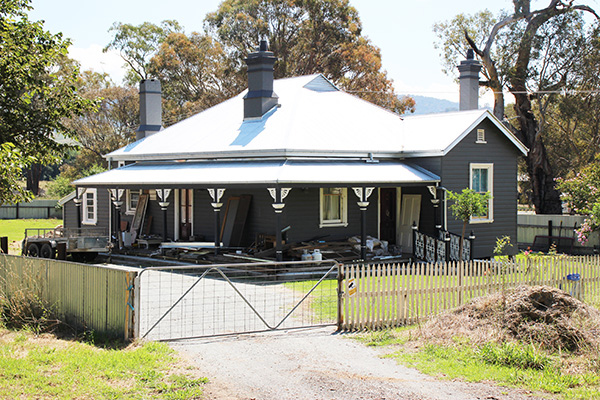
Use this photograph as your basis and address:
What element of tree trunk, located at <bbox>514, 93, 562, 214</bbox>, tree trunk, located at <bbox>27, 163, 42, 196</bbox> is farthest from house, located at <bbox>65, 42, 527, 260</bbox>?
tree trunk, located at <bbox>27, 163, 42, 196</bbox>

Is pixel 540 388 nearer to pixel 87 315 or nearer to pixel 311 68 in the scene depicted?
pixel 87 315

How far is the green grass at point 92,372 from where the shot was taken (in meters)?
8.35

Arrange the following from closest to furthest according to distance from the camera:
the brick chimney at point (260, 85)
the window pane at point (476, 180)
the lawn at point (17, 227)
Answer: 1. the window pane at point (476, 180)
2. the brick chimney at point (260, 85)
3. the lawn at point (17, 227)

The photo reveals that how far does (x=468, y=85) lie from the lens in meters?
28.2

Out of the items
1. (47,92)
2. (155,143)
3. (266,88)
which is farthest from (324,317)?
(155,143)

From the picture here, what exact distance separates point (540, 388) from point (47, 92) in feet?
40.9

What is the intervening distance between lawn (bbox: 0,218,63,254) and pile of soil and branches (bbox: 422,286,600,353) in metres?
20.9

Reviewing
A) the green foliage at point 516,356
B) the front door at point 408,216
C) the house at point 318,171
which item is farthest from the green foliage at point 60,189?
the green foliage at point 516,356

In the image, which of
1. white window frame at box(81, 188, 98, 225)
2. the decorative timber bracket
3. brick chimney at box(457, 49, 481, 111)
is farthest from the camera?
white window frame at box(81, 188, 98, 225)

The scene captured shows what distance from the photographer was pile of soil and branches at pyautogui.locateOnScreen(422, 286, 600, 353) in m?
10.5

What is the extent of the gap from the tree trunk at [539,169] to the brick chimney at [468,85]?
42.1 ft

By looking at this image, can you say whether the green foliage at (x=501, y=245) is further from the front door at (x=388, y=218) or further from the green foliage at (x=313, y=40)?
the green foliage at (x=313, y=40)

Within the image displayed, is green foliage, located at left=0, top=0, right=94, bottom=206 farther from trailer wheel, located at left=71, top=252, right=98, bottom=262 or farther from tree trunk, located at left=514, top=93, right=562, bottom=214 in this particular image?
tree trunk, located at left=514, top=93, right=562, bottom=214

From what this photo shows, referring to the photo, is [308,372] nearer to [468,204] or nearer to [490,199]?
[468,204]
